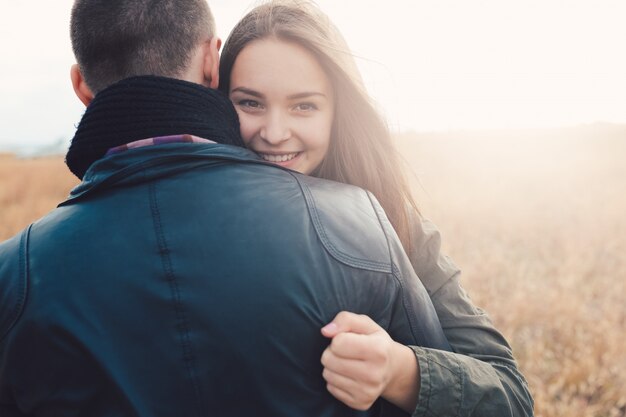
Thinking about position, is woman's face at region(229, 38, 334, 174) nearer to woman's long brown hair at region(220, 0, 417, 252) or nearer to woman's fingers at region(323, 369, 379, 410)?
woman's long brown hair at region(220, 0, 417, 252)

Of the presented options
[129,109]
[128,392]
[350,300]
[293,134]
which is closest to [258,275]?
[350,300]

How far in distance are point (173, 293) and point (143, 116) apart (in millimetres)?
427

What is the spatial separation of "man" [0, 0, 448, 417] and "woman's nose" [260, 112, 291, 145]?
30.8 inches

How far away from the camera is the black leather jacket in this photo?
1.11m

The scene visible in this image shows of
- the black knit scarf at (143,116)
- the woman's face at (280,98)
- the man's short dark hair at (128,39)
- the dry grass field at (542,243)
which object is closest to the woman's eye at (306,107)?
the woman's face at (280,98)

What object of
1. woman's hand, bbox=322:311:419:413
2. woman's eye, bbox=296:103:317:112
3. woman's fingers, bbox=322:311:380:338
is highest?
woman's eye, bbox=296:103:317:112

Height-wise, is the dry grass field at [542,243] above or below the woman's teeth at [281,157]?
below

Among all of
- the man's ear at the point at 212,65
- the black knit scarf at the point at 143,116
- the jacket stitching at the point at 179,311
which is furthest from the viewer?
the man's ear at the point at 212,65

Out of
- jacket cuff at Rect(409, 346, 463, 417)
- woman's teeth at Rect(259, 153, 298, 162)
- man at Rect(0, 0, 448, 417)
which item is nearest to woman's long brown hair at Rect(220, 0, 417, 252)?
woman's teeth at Rect(259, 153, 298, 162)

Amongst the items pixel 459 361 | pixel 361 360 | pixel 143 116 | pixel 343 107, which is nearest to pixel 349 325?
pixel 361 360

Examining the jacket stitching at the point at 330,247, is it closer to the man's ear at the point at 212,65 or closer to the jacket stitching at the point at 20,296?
the man's ear at the point at 212,65

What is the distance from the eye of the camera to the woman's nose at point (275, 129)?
2055mm

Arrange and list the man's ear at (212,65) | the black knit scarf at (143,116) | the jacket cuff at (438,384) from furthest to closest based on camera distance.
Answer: the man's ear at (212,65), the jacket cuff at (438,384), the black knit scarf at (143,116)

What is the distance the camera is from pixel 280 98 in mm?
2037
